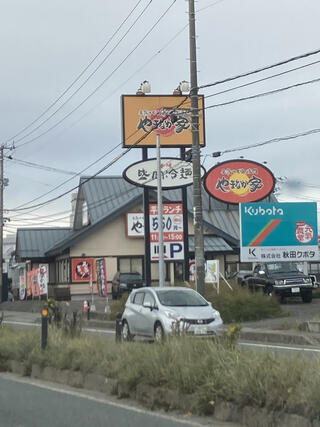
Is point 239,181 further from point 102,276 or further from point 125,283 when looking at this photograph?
point 125,283

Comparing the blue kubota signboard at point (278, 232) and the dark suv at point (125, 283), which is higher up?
the blue kubota signboard at point (278, 232)

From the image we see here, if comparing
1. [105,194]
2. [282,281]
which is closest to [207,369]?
[282,281]

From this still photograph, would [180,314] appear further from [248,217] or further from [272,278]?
[248,217]

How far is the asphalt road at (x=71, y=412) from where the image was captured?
8.34 m

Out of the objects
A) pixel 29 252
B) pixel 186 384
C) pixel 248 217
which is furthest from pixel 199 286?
pixel 29 252

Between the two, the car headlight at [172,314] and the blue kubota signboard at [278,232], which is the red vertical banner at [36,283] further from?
the car headlight at [172,314]

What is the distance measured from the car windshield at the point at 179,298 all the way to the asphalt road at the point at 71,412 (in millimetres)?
6406

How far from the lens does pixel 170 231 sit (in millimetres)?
33875

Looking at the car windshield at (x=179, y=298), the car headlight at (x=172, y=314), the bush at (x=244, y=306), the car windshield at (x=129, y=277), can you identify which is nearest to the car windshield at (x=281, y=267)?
the bush at (x=244, y=306)

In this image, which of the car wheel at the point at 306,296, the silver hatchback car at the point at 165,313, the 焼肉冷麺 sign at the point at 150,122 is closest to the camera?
the silver hatchback car at the point at 165,313

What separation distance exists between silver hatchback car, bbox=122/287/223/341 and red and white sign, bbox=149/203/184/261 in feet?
47.4

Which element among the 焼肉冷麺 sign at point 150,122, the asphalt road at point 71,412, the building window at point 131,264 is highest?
the 焼肉冷麺 sign at point 150,122

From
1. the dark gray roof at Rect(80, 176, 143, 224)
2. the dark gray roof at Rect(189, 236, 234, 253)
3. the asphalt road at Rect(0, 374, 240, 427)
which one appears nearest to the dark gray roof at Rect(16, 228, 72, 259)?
the dark gray roof at Rect(80, 176, 143, 224)

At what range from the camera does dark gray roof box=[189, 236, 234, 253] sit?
1781 inches
